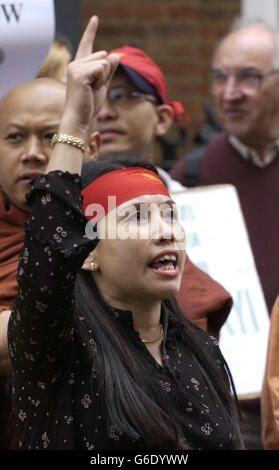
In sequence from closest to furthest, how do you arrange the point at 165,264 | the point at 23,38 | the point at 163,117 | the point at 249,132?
the point at 165,264, the point at 23,38, the point at 163,117, the point at 249,132

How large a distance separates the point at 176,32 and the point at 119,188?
4863 millimetres

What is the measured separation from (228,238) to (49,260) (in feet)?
5.57

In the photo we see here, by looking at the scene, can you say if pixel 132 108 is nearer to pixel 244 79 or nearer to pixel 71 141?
pixel 244 79

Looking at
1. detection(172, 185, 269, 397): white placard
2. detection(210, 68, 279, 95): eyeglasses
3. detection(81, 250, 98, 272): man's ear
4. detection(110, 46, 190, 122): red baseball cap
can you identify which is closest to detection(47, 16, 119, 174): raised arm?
detection(81, 250, 98, 272): man's ear

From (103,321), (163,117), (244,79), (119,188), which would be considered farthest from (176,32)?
(103,321)

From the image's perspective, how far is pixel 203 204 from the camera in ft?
12.2

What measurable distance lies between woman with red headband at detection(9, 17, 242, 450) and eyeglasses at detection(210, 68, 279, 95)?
1.91 meters

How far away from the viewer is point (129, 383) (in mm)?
2357

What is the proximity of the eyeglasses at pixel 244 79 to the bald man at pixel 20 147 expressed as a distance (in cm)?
170

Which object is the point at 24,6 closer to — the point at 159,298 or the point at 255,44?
the point at 159,298

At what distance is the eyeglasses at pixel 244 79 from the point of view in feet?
14.7
